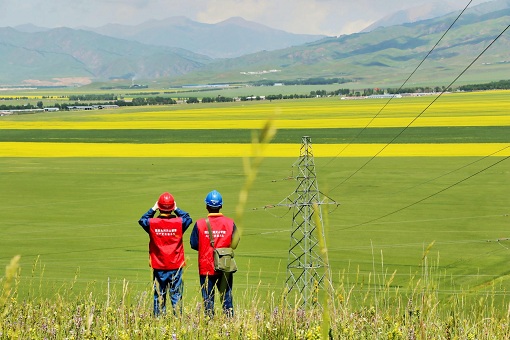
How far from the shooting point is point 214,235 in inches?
287

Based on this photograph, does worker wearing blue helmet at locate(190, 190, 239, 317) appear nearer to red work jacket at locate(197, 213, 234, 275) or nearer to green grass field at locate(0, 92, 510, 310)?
red work jacket at locate(197, 213, 234, 275)

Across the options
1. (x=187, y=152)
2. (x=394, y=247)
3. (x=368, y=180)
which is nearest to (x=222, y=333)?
(x=394, y=247)

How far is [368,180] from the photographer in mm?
37906

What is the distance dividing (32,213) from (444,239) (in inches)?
603

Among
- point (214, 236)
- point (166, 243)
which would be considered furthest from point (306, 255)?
point (214, 236)

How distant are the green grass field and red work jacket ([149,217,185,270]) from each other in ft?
1.86

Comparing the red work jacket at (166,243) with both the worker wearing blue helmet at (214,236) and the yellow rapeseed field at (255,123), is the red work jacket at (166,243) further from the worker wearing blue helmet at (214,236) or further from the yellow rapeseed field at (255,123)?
the yellow rapeseed field at (255,123)

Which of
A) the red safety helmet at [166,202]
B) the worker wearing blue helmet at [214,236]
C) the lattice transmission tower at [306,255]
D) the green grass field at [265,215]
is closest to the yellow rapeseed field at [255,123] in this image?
the green grass field at [265,215]

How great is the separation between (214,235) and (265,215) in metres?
22.6

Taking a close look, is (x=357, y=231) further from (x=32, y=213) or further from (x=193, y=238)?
(x=193, y=238)

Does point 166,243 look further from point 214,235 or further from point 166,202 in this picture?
point 214,235

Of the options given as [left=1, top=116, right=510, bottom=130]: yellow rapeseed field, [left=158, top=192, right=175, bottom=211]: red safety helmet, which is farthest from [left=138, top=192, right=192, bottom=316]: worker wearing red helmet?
[left=1, top=116, right=510, bottom=130]: yellow rapeseed field

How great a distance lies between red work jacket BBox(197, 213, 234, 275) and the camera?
24.1ft

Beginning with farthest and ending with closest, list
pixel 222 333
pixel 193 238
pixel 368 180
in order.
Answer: pixel 368 180, pixel 193 238, pixel 222 333
